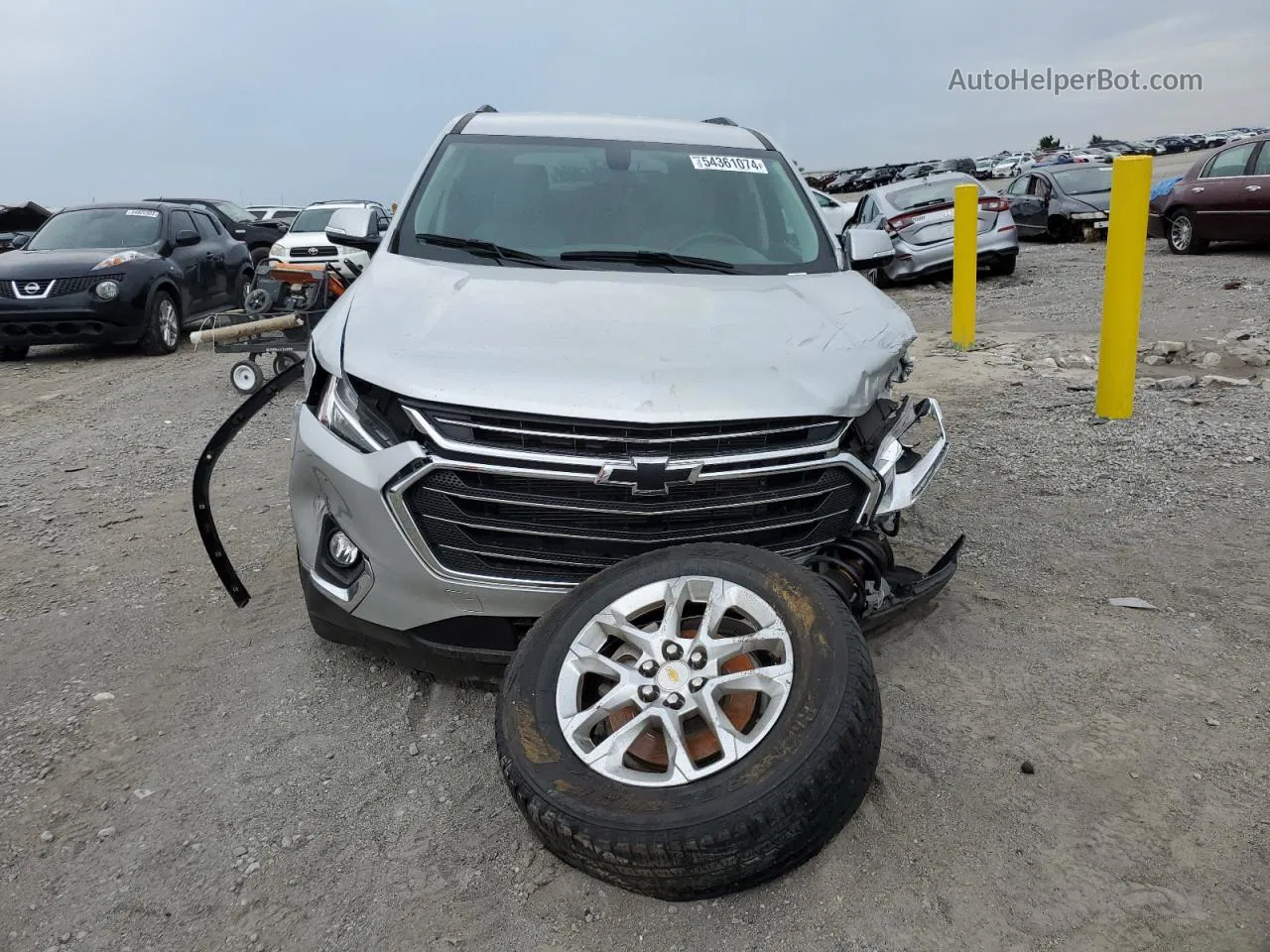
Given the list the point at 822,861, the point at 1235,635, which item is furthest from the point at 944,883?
the point at 1235,635

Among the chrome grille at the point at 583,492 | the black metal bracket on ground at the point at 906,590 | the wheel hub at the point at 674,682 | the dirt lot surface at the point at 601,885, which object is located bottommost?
the dirt lot surface at the point at 601,885

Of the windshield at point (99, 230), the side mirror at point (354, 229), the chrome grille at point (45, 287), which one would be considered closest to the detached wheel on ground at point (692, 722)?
the side mirror at point (354, 229)

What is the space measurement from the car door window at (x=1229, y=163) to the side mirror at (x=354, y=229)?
43.0 feet

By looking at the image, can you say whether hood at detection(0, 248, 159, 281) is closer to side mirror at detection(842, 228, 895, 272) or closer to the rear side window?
the rear side window

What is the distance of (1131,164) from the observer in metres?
5.70

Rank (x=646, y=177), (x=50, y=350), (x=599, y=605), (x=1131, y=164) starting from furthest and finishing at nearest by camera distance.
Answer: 1. (x=50, y=350)
2. (x=1131, y=164)
3. (x=646, y=177)
4. (x=599, y=605)

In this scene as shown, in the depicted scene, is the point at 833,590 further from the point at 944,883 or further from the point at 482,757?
the point at 482,757

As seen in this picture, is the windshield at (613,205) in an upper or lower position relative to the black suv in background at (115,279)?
upper

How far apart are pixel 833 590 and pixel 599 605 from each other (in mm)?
642

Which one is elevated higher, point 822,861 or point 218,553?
point 218,553

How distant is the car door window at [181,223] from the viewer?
11555 millimetres

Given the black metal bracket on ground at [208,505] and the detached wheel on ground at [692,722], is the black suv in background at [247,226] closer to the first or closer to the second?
the black metal bracket on ground at [208,505]

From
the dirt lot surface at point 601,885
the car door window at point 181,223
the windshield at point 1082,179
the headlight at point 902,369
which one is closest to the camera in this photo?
the dirt lot surface at point 601,885

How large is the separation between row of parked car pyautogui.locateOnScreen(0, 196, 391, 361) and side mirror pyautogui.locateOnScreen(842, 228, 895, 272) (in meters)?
5.07
